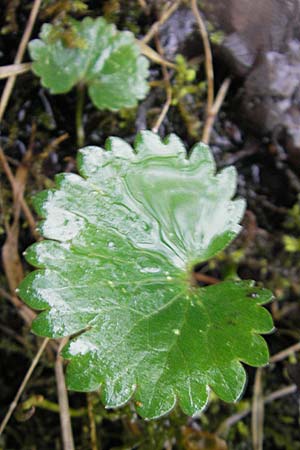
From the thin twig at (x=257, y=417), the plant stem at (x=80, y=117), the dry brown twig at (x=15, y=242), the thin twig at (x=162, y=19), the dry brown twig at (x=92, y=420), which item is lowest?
the thin twig at (x=257, y=417)

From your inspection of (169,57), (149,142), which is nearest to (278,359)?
(149,142)

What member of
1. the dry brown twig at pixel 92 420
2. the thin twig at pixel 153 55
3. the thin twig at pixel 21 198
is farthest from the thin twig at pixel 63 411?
the thin twig at pixel 153 55

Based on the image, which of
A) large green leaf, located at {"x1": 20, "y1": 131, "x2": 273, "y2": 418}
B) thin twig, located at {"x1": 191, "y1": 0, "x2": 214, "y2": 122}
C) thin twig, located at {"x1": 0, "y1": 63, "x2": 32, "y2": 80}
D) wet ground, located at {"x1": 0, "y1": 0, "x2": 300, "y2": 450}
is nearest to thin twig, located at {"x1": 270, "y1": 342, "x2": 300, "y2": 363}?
wet ground, located at {"x1": 0, "y1": 0, "x2": 300, "y2": 450}

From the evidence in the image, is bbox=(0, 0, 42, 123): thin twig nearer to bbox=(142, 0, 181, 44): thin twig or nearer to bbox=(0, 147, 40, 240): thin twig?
bbox=(0, 147, 40, 240): thin twig

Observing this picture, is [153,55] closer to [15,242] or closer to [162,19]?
[162,19]

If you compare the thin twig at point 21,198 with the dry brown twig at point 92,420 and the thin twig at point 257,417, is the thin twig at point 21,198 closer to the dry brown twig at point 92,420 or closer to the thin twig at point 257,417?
the dry brown twig at point 92,420
